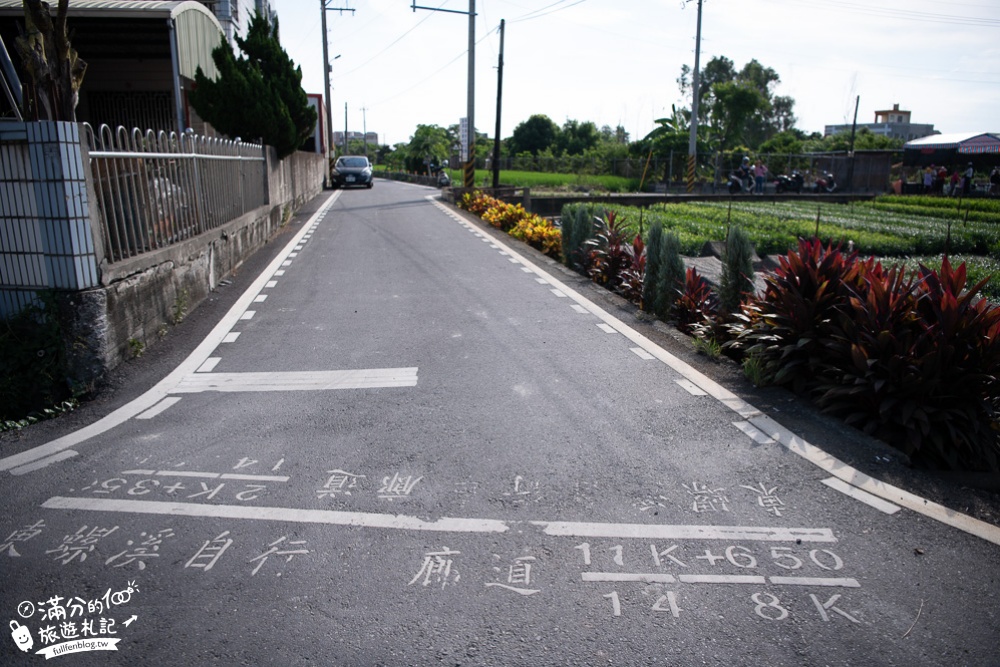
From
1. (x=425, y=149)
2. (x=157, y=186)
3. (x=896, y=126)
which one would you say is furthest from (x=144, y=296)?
(x=896, y=126)

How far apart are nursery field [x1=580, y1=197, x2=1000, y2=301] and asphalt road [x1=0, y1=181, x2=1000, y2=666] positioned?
916 centimetres

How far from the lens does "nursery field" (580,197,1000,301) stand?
17.5 m

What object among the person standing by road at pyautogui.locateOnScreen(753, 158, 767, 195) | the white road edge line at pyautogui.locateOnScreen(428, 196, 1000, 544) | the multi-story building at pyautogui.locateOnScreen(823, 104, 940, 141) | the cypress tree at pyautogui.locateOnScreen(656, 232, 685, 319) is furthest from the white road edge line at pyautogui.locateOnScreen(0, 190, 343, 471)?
the multi-story building at pyautogui.locateOnScreen(823, 104, 940, 141)

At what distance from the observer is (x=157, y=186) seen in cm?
870

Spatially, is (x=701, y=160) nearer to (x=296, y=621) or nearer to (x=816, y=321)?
(x=816, y=321)

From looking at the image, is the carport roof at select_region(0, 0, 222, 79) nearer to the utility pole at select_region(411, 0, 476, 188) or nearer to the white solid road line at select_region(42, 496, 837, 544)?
the utility pole at select_region(411, 0, 476, 188)

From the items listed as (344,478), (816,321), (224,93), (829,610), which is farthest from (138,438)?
(224,93)

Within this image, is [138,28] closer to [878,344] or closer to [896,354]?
[878,344]

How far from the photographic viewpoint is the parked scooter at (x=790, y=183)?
42594mm

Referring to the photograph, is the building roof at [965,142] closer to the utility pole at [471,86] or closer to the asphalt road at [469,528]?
the utility pole at [471,86]

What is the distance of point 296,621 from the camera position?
3.22 meters

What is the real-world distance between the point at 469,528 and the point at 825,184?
4477 cm

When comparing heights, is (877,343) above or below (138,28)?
below

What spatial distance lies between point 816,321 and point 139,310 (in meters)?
6.17
